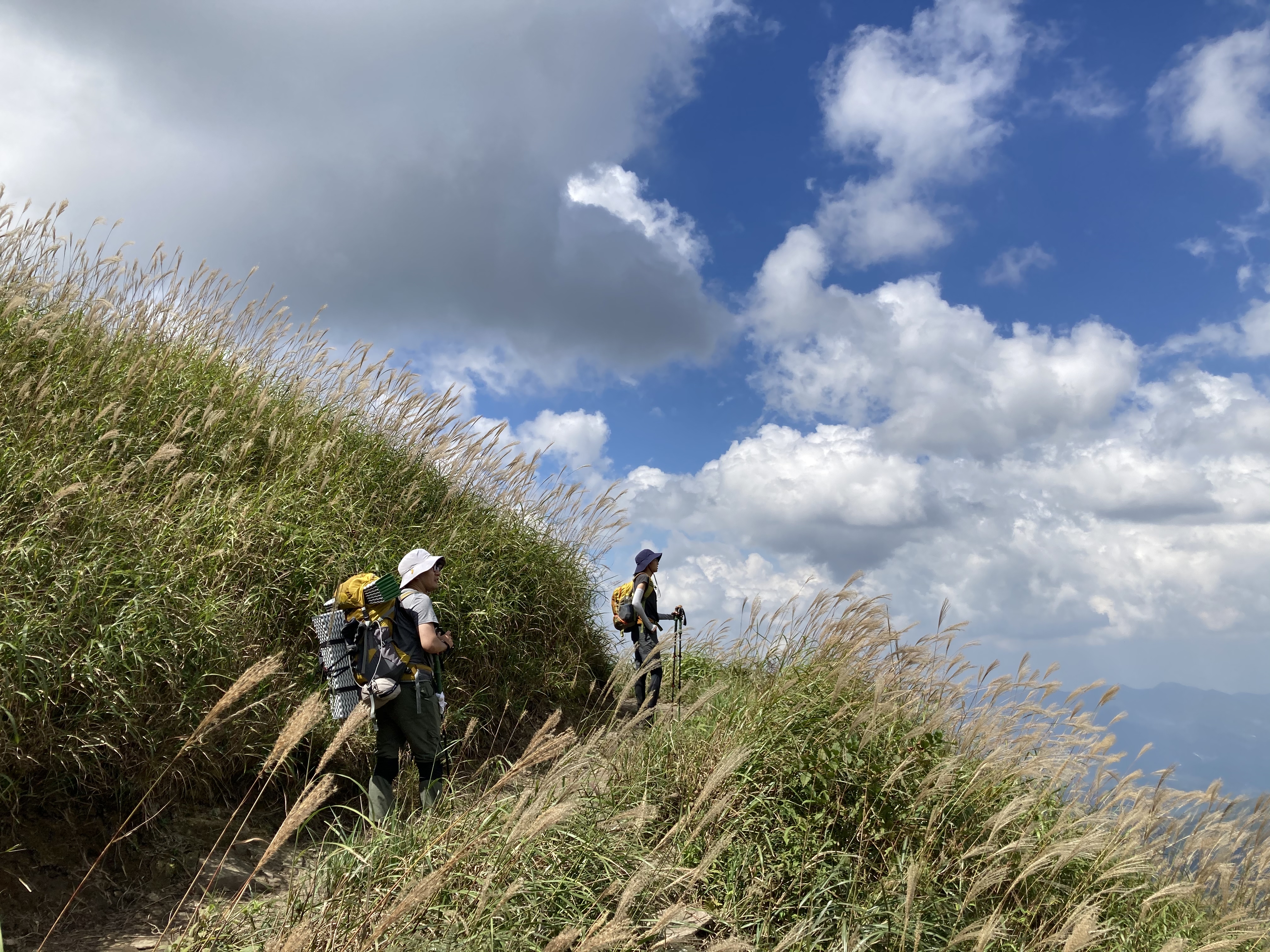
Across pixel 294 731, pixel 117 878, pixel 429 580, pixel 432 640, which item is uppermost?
pixel 429 580

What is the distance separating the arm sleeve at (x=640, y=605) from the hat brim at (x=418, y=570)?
346cm

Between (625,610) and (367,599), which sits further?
(625,610)

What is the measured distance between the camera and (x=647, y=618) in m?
8.43

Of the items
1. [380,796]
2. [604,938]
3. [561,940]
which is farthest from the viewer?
[380,796]

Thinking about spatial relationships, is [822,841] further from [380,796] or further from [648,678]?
[648,678]

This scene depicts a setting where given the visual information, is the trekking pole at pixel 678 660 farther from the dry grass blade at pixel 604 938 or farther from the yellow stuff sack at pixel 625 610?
the dry grass blade at pixel 604 938

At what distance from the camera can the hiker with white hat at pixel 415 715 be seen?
490 cm

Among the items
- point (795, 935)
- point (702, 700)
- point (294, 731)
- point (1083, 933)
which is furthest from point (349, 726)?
point (1083, 933)

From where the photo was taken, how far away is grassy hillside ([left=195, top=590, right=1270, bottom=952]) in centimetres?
329

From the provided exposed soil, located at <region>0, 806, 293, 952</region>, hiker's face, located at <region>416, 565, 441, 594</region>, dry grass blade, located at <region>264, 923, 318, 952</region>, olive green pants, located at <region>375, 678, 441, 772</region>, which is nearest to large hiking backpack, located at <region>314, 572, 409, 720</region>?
olive green pants, located at <region>375, 678, 441, 772</region>

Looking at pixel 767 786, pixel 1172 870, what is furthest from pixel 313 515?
pixel 1172 870

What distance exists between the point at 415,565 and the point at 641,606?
3.61 meters

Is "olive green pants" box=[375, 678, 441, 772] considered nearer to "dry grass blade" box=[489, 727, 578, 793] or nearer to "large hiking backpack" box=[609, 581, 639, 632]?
"dry grass blade" box=[489, 727, 578, 793]

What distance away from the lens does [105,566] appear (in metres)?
4.96
